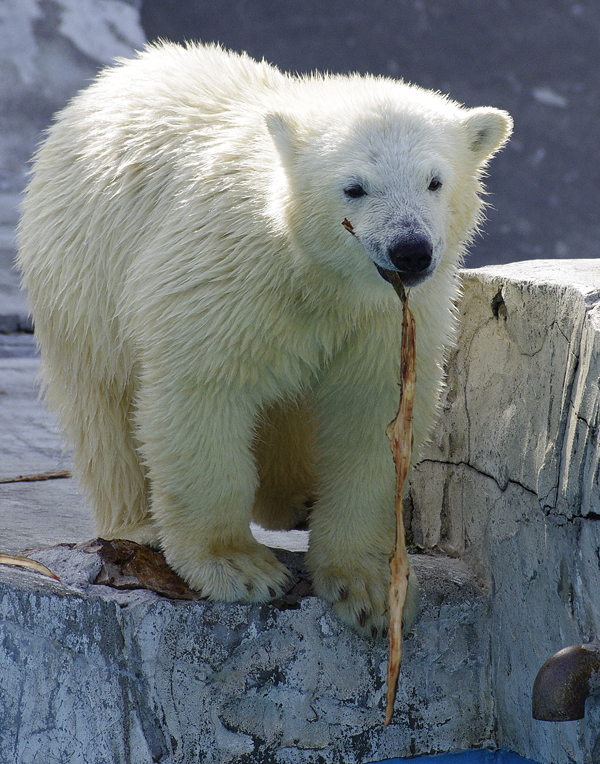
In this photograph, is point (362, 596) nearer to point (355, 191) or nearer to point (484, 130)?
point (355, 191)

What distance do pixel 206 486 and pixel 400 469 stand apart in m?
0.49

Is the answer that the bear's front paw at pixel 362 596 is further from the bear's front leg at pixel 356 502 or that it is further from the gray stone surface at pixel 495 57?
the gray stone surface at pixel 495 57

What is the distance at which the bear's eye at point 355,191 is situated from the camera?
6.76ft

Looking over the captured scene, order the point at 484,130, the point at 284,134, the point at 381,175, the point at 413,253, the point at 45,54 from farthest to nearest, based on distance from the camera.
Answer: the point at 45,54 → the point at 484,130 → the point at 284,134 → the point at 381,175 → the point at 413,253

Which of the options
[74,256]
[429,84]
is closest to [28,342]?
[74,256]

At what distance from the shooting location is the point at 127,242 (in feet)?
8.73

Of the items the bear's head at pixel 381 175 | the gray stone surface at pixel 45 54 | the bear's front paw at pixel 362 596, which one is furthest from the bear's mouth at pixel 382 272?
the gray stone surface at pixel 45 54

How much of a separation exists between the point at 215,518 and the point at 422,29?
6614 millimetres

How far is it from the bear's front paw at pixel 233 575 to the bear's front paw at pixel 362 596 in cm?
12

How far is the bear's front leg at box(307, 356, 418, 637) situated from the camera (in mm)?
2412

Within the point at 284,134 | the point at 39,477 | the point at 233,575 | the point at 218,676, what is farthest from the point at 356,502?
the point at 39,477

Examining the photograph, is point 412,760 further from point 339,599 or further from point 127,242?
point 127,242

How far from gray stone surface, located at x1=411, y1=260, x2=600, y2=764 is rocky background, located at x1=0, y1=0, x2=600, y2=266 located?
5.17 m

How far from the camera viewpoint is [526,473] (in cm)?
242
